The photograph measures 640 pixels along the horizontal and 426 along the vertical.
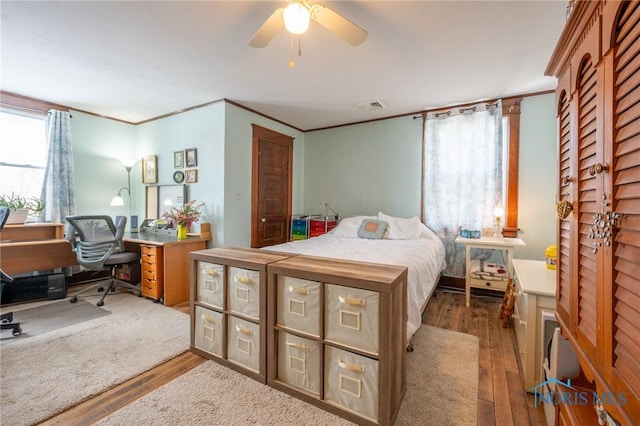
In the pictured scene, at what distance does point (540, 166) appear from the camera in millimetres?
3250

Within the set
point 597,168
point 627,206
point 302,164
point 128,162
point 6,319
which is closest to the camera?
point 627,206

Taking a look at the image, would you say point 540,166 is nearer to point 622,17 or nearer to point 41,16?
point 622,17

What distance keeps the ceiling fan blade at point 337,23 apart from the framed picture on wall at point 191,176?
9.20 ft

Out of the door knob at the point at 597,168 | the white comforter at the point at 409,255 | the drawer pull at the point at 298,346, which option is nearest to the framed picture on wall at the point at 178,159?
the white comforter at the point at 409,255

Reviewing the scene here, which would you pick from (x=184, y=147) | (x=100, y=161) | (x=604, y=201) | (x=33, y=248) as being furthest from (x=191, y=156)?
(x=604, y=201)

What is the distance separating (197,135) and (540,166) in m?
4.49

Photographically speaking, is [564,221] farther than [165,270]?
No

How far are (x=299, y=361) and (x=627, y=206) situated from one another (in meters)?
1.54

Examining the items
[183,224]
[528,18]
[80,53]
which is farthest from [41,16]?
[528,18]

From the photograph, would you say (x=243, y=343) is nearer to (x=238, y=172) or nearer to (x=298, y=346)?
(x=298, y=346)

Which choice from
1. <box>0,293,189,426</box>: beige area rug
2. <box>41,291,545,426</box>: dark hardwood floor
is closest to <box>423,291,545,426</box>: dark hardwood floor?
<box>41,291,545,426</box>: dark hardwood floor

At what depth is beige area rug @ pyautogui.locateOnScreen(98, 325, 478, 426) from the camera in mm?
1405

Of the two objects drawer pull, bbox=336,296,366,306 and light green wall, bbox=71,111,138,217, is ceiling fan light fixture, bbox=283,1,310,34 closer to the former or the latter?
drawer pull, bbox=336,296,366,306

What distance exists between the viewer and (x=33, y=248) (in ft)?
10.9
